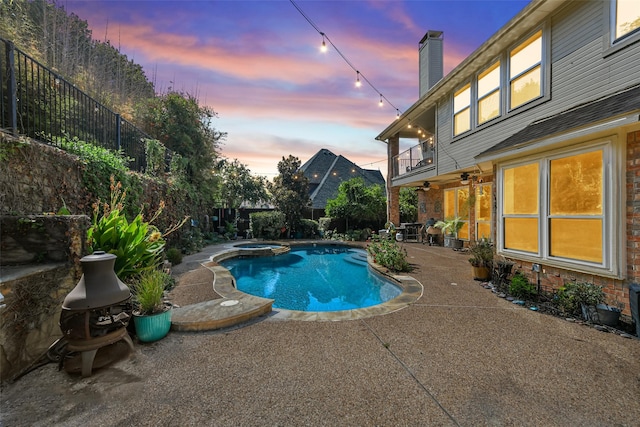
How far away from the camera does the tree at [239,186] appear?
17.0 metres

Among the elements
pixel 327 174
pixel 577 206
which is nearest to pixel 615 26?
pixel 577 206

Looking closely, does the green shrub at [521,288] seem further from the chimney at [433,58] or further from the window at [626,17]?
the chimney at [433,58]

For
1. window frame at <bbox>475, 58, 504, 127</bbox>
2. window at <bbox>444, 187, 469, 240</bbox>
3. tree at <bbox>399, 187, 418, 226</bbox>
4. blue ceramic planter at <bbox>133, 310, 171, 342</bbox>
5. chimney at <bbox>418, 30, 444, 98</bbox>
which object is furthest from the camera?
tree at <bbox>399, 187, 418, 226</bbox>

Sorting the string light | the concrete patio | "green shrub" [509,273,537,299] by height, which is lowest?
the concrete patio

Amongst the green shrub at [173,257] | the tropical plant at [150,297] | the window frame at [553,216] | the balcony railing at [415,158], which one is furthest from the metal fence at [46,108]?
the balcony railing at [415,158]

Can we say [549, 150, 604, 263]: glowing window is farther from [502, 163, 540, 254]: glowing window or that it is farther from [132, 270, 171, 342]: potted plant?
[132, 270, 171, 342]: potted plant

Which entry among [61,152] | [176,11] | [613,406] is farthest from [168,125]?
[613,406]

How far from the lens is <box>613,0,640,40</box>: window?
4355 millimetres

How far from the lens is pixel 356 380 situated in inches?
95.1

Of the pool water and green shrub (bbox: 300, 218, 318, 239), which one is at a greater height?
green shrub (bbox: 300, 218, 318, 239)

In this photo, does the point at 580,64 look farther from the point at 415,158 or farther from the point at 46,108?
the point at 46,108

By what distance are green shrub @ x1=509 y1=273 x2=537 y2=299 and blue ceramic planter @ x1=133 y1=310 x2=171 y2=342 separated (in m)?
5.72

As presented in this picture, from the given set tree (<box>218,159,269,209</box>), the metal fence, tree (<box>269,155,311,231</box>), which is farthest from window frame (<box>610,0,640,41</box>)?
tree (<box>218,159,269,209</box>)

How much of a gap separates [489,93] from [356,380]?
854 cm
